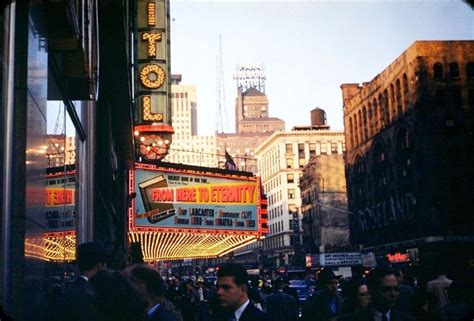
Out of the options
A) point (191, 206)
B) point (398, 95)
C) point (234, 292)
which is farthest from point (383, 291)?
point (398, 95)

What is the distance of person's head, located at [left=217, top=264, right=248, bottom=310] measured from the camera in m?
5.22

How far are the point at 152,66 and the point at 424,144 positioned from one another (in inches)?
1383

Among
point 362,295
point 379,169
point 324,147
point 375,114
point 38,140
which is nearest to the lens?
point 38,140

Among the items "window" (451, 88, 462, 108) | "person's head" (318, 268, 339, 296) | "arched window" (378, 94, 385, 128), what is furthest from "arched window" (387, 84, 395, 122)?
"person's head" (318, 268, 339, 296)

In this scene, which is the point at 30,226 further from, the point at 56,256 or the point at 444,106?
the point at 444,106

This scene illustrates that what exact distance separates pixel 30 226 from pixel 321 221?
291 feet

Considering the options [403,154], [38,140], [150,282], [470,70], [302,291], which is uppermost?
[470,70]

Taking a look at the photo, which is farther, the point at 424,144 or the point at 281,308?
the point at 424,144

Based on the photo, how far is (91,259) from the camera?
551cm

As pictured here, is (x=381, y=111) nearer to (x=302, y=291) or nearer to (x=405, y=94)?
(x=405, y=94)

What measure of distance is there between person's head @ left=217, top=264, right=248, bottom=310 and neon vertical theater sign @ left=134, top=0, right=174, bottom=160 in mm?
21132

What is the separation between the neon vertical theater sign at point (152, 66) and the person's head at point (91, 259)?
20.7m

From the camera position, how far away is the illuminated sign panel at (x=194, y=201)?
87.4 ft

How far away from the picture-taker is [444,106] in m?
56.6
